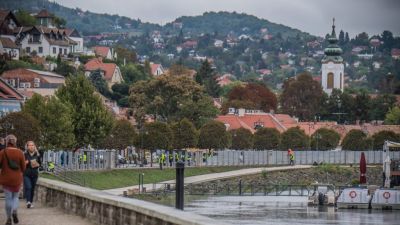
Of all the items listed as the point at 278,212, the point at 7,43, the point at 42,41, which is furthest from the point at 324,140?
the point at 278,212

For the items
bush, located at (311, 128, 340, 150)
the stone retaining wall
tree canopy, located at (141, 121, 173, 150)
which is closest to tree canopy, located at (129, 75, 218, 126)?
bush, located at (311, 128, 340, 150)

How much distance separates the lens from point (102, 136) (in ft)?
292

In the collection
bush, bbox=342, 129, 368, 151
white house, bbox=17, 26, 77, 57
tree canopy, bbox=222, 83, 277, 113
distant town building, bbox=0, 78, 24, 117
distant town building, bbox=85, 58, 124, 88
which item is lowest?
bush, bbox=342, 129, 368, 151

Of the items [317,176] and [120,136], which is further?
[317,176]

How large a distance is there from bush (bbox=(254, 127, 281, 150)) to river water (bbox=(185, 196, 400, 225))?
1922 inches

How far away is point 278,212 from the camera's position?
2530 inches

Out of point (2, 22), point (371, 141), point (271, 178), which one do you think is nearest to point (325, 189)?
point (271, 178)

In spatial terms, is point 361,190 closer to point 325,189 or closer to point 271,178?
point 325,189

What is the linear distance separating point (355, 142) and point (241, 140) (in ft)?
58.5

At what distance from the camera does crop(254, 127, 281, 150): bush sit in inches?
5069

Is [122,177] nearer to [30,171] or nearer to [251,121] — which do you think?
[30,171]

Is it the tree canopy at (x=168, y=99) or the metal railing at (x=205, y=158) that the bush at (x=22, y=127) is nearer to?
the metal railing at (x=205, y=158)

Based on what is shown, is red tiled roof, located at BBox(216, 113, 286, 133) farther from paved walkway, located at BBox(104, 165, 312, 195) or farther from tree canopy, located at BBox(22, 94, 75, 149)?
tree canopy, located at BBox(22, 94, 75, 149)

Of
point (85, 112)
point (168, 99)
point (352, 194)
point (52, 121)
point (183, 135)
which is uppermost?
point (168, 99)
